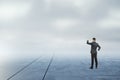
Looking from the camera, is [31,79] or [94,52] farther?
[94,52]

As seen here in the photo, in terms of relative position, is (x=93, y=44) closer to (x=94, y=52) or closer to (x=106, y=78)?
(x=94, y=52)

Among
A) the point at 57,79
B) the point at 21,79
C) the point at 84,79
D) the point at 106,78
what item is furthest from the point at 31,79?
the point at 106,78

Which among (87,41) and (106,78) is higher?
(87,41)

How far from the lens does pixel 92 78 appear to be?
15188mm

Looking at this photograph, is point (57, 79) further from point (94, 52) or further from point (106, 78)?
point (94, 52)

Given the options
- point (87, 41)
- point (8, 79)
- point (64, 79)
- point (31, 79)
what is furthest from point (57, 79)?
point (87, 41)

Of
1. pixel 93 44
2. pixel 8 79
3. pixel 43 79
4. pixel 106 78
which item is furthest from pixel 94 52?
pixel 8 79

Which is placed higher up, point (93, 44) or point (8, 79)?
point (93, 44)

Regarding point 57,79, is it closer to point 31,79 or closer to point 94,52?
point 31,79

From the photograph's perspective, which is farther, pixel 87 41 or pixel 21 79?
pixel 87 41

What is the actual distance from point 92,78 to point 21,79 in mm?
4534

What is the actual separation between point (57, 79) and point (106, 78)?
10.2 feet

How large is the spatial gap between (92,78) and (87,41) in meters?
4.58

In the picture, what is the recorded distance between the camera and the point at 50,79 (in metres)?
15.4
